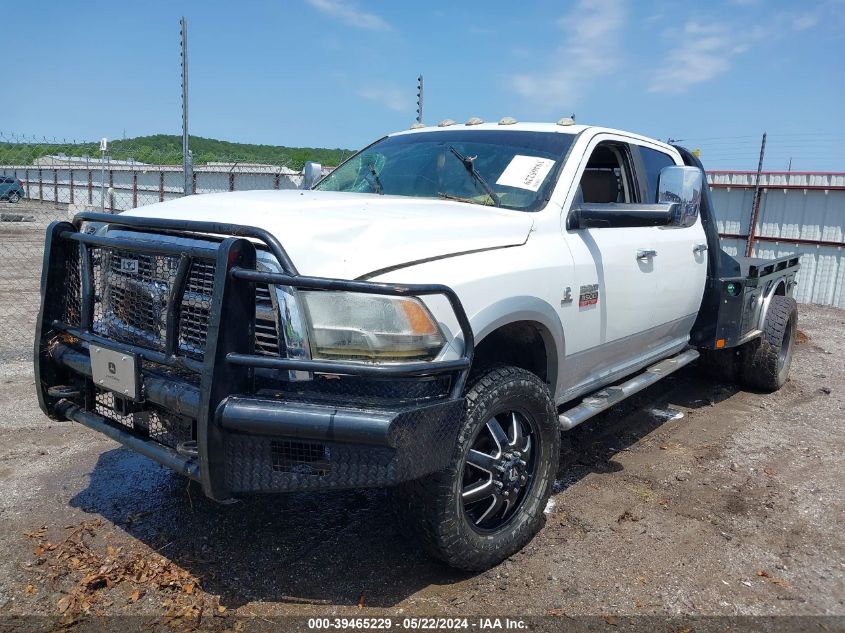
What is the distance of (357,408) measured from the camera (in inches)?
93.4

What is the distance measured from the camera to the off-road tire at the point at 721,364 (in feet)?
20.4

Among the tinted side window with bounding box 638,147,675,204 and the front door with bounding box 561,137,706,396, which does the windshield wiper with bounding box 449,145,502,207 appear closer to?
the front door with bounding box 561,137,706,396

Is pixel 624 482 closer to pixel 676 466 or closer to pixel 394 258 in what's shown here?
pixel 676 466

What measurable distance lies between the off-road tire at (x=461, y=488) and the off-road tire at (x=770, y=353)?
353cm

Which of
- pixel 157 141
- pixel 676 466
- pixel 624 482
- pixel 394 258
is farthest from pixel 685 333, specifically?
pixel 157 141

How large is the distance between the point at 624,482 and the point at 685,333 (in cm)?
157

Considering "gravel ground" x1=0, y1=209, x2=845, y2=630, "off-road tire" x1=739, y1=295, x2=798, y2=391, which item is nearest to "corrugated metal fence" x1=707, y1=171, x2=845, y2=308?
"off-road tire" x1=739, y1=295, x2=798, y2=391

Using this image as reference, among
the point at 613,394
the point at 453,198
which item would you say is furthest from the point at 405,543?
the point at 453,198

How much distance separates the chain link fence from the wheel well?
16.5ft

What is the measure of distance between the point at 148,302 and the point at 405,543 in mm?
1614

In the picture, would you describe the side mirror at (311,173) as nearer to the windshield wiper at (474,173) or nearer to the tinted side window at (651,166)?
the windshield wiper at (474,173)

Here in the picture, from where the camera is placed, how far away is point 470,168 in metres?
3.82

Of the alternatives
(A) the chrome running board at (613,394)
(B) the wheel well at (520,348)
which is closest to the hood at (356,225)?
(B) the wheel well at (520,348)

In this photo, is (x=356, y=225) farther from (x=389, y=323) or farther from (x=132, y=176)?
(x=132, y=176)
